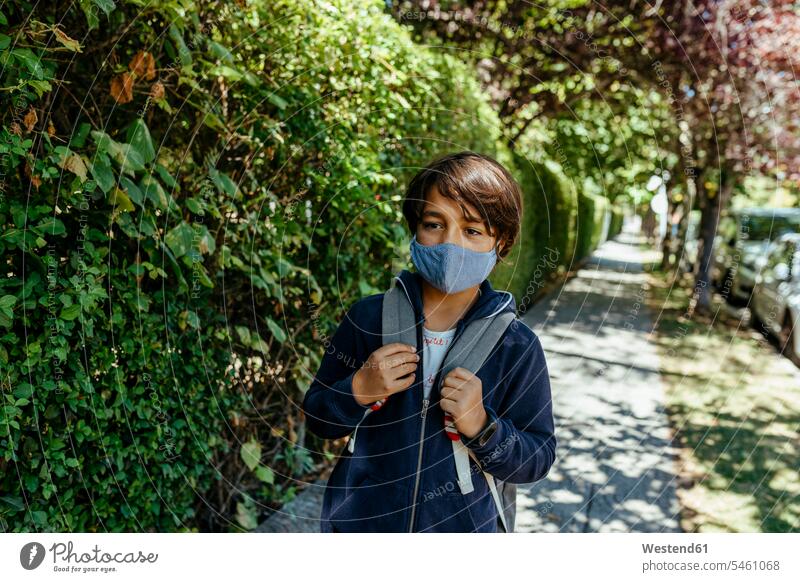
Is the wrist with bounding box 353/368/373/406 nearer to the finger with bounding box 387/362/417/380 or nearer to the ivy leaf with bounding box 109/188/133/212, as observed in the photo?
the finger with bounding box 387/362/417/380

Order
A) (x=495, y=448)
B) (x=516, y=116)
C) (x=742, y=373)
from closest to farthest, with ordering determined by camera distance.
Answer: (x=495, y=448), (x=742, y=373), (x=516, y=116)

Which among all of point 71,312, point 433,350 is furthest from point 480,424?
point 71,312

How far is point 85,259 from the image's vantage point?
2.21 m

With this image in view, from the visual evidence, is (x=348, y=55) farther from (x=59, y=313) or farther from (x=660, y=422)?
(x=660, y=422)

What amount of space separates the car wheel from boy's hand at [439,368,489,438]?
28.5 feet

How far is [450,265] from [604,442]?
4.45m

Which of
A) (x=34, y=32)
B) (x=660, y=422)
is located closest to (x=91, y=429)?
(x=34, y=32)

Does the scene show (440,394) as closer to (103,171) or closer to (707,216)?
(103,171)

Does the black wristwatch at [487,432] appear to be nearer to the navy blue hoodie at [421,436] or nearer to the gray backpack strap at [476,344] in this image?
the navy blue hoodie at [421,436]

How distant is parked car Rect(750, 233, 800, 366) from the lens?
9.24 m

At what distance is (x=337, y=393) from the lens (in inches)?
69.4
